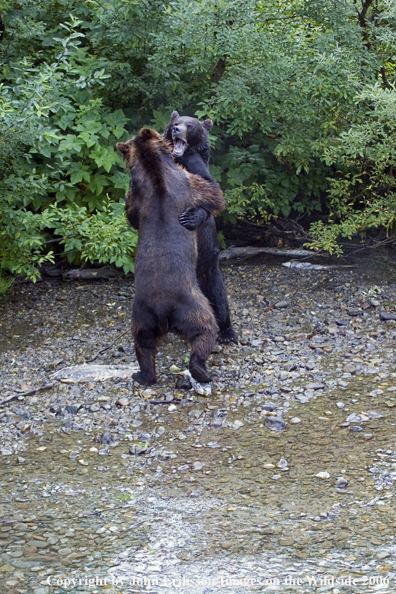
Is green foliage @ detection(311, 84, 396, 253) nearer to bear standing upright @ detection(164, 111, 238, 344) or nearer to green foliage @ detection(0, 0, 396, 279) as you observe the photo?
green foliage @ detection(0, 0, 396, 279)

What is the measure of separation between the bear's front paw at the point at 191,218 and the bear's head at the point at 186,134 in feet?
1.25

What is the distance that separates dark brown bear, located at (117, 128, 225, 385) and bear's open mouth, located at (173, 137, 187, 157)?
0.07m

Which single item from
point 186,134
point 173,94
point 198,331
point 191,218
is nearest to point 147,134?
point 186,134

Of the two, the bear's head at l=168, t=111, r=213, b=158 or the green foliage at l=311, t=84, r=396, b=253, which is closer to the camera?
the bear's head at l=168, t=111, r=213, b=158

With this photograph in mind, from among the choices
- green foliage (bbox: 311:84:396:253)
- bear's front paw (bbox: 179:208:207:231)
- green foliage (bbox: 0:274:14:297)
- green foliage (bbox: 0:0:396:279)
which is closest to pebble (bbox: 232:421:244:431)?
bear's front paw (bbox: 179:208:207:231)

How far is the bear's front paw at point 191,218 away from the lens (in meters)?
4.55

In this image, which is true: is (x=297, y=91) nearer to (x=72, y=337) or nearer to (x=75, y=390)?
(x=72, y=337)

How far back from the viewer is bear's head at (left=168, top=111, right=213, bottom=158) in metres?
4.66

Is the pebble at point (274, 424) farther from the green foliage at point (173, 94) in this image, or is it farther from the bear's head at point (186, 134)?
the green foliage at point (173, 94)

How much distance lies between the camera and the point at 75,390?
484 centimetres

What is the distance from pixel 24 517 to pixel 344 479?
5.24 feet

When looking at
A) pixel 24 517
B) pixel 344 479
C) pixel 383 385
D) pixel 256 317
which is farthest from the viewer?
pixel 256 317

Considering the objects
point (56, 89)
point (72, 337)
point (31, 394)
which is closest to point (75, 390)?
point (31, 394)

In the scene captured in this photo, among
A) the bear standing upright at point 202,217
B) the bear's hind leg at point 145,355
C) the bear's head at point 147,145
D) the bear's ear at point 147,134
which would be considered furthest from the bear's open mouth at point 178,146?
the bear's hind leg at point 145,355
